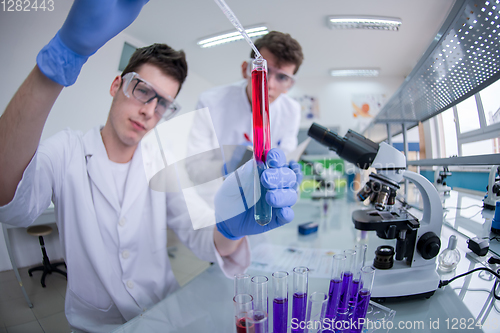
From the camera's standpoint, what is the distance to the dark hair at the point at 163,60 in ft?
1.76

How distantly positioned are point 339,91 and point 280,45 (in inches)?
18.8

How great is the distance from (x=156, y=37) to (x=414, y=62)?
2.93 ft

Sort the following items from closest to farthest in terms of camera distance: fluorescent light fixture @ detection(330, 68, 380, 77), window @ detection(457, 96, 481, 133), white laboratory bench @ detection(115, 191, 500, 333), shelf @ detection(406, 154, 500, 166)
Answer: white laboratory bench @ detection(115, 191, 500, 333) → shelf @ detection(406, 154, 500, 166) → window @ detection(457, 96, 481, 133) → fluorescent light fixture @ detection(330, 68, 380, 77)

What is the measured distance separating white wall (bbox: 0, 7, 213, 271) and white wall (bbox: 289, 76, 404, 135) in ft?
2.74

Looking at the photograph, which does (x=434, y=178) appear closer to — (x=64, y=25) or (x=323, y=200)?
(x=64, y=25)

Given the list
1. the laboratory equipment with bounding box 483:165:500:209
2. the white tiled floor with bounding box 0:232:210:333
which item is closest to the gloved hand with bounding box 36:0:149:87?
the white tiled floor with bounding box 0:232:210:333

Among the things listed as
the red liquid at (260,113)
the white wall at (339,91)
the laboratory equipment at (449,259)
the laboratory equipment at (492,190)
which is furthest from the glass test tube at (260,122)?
the laboratory equipment at (492,190)

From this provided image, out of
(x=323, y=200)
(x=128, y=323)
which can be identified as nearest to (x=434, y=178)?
(x=128, y=323)

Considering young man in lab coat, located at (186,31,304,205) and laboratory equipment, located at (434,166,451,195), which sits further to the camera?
laboratory equipment, located at (434,166,451,195)

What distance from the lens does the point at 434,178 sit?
87cm

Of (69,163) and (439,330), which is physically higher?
(69,163)

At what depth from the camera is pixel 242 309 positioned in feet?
1.50

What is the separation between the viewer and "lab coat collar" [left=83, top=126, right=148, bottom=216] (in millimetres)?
549

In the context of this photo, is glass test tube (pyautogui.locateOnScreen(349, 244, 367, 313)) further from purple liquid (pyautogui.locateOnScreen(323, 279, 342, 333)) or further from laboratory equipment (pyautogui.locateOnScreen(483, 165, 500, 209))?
laboratory equipment (pyautogui.locateOnScreen(483, 165, 500, 209))
